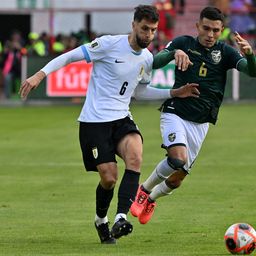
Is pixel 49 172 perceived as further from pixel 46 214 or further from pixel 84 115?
pixel 84 115

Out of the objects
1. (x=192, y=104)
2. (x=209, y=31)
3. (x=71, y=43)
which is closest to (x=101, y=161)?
(x=192, y=104)

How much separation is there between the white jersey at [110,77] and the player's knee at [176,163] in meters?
1.13

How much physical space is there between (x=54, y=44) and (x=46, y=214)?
963 inches

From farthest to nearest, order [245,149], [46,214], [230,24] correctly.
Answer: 1. [230,24]
2. [245,149]
3. [46,214]

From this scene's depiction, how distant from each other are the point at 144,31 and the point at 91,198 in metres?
4.30

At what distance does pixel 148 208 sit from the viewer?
11.7 meters

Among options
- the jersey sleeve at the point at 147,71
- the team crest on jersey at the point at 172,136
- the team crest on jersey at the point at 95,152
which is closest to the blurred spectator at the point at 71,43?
the team crest on jersey at the point at 172,136

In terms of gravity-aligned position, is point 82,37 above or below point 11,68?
above

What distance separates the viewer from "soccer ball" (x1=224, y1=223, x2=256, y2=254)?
9492 millimetres

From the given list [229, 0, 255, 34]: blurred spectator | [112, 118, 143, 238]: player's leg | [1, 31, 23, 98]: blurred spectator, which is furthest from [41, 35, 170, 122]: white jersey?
[229, 0, 255, 34]: blurred spectator

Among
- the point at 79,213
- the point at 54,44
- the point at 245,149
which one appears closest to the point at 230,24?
the point at 54,44

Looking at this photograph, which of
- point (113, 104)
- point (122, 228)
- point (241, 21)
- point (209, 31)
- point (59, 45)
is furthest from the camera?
point (241, 21)

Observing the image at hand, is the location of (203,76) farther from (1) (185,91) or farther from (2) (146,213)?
(2) (146,213)

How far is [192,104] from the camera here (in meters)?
11.8
